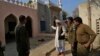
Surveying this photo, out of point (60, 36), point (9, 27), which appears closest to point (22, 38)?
point (60, 36)

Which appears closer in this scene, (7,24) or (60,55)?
(60,55)

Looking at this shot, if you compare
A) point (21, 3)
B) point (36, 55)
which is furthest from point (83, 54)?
point (21, 3)

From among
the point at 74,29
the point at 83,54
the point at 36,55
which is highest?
the point at 74,29

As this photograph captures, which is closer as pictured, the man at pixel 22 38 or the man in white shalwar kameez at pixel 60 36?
the man at pixel 22 38


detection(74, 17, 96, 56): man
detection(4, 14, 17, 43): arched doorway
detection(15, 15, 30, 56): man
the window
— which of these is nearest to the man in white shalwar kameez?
detection(15, 15, 30, 56): man

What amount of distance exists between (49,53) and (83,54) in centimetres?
660

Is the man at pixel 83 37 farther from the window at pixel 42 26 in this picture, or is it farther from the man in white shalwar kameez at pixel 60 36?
the window at pixel 42 26

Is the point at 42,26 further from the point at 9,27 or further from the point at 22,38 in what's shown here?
the point at 22,38

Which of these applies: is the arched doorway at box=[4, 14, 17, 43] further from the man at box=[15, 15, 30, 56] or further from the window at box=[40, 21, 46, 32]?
the man at box=[15, 15, 30, 56]

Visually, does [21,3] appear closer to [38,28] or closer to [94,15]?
[38,28]

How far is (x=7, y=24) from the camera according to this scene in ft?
86.0

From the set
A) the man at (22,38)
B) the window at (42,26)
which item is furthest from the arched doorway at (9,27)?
the man at (22,38)

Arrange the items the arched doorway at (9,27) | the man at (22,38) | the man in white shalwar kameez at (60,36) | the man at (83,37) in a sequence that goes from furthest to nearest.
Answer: the arched doorway at (9,27) < the man in white shalwar kameez at (60,36) < the man at (22,38) < the man at (83,37)

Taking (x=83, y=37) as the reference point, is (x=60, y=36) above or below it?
below
